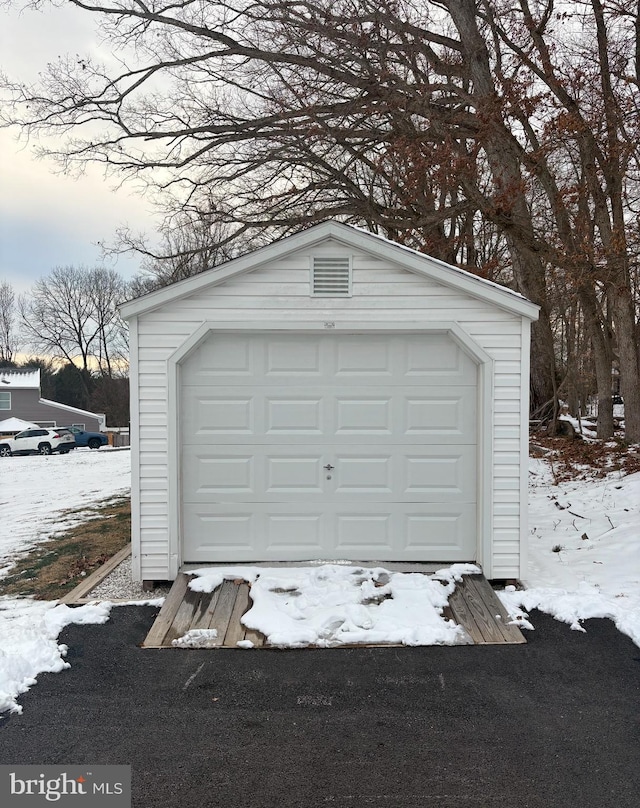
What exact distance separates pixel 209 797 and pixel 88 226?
72.2 ft

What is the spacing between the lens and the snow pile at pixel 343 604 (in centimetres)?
454

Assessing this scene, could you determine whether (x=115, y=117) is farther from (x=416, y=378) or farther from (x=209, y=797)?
(x=209, y=797)

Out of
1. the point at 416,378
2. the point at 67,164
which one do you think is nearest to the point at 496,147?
the point at 416,378

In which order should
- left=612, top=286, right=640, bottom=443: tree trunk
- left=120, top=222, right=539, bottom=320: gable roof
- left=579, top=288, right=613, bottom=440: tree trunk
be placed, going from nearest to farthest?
left=120, top=222, right=539, bottom=320: gable roof
left=612, top=286, right=640, bottom=443: tree trunk
left=579, top=288, right=613, bottom=440: tree trunk

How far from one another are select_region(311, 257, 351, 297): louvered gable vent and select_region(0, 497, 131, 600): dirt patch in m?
3.86

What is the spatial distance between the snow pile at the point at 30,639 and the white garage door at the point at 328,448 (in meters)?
1.16

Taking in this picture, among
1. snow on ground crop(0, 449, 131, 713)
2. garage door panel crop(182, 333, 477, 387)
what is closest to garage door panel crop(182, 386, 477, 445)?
garage door panel crop(182, 333, 477, 387)

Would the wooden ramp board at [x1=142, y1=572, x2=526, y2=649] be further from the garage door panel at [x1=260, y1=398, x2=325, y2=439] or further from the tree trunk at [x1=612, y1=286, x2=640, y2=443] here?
the tree trunk at [x1=612, y1=286, x2=640, y2=443]

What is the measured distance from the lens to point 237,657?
4.31 m

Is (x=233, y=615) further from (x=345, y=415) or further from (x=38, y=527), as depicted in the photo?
(x=38, y=527)

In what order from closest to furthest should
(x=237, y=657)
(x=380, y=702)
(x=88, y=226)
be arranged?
(x=380, y=702) → (x=237, y=657) → (x=88, y=226)

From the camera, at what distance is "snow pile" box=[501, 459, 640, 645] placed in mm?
5055

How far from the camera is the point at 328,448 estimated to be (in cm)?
579

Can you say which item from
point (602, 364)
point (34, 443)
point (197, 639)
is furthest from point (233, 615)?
point (34, 443)
